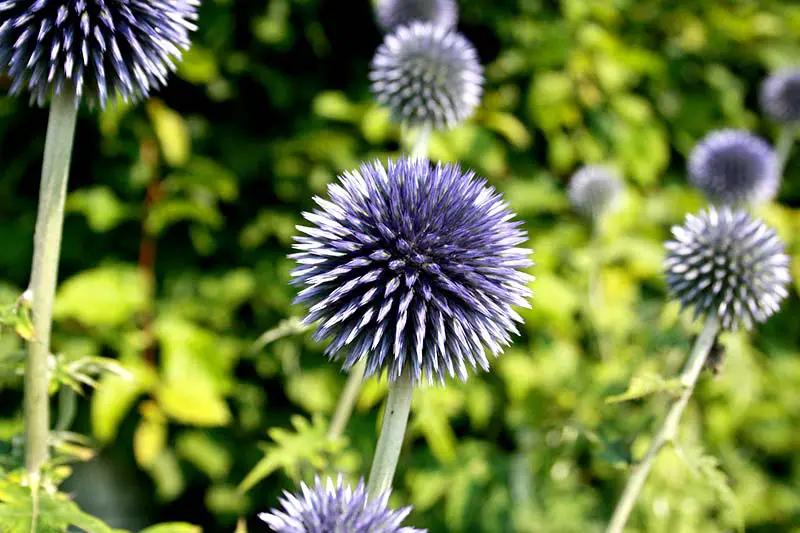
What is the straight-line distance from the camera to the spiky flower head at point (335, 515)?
0.96m

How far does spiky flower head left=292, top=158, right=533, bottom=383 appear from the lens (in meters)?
1.17

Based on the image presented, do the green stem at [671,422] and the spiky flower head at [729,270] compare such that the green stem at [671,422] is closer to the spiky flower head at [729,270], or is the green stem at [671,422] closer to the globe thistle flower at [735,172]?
the spiky flower head at [729,270]

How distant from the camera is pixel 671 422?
1.54 m

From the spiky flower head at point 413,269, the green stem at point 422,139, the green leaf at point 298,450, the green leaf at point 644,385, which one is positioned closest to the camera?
the spiky flower head at point 413,269

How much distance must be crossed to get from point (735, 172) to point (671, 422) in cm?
140

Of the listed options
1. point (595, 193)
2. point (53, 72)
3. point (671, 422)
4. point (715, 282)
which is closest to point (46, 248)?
point (53, 72)

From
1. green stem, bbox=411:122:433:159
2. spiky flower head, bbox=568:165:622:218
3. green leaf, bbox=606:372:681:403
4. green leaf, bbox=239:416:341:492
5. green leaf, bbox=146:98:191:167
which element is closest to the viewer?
green leaf, bbox=606:372:681:403

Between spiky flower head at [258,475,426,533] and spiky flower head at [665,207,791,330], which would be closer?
spiky flower head at [258,475,426,533]

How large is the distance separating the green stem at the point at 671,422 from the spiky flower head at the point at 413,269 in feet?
1.82

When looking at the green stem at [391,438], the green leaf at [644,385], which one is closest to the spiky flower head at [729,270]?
the green leaf at [644,385]

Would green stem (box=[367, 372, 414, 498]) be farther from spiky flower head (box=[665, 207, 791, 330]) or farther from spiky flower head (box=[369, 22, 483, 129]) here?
spiky flower head (box=[369, 22, 483, 129])

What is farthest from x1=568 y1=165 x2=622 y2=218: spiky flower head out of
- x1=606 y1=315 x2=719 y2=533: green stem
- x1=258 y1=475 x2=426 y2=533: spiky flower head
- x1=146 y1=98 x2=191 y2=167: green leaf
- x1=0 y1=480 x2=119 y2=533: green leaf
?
x1=0 y1=480 x2=119 y2=533: green leaf

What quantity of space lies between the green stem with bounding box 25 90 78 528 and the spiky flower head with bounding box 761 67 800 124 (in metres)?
2.96

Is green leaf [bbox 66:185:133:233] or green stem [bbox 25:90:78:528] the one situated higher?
green leaf [bbox 66:185:133:233]
